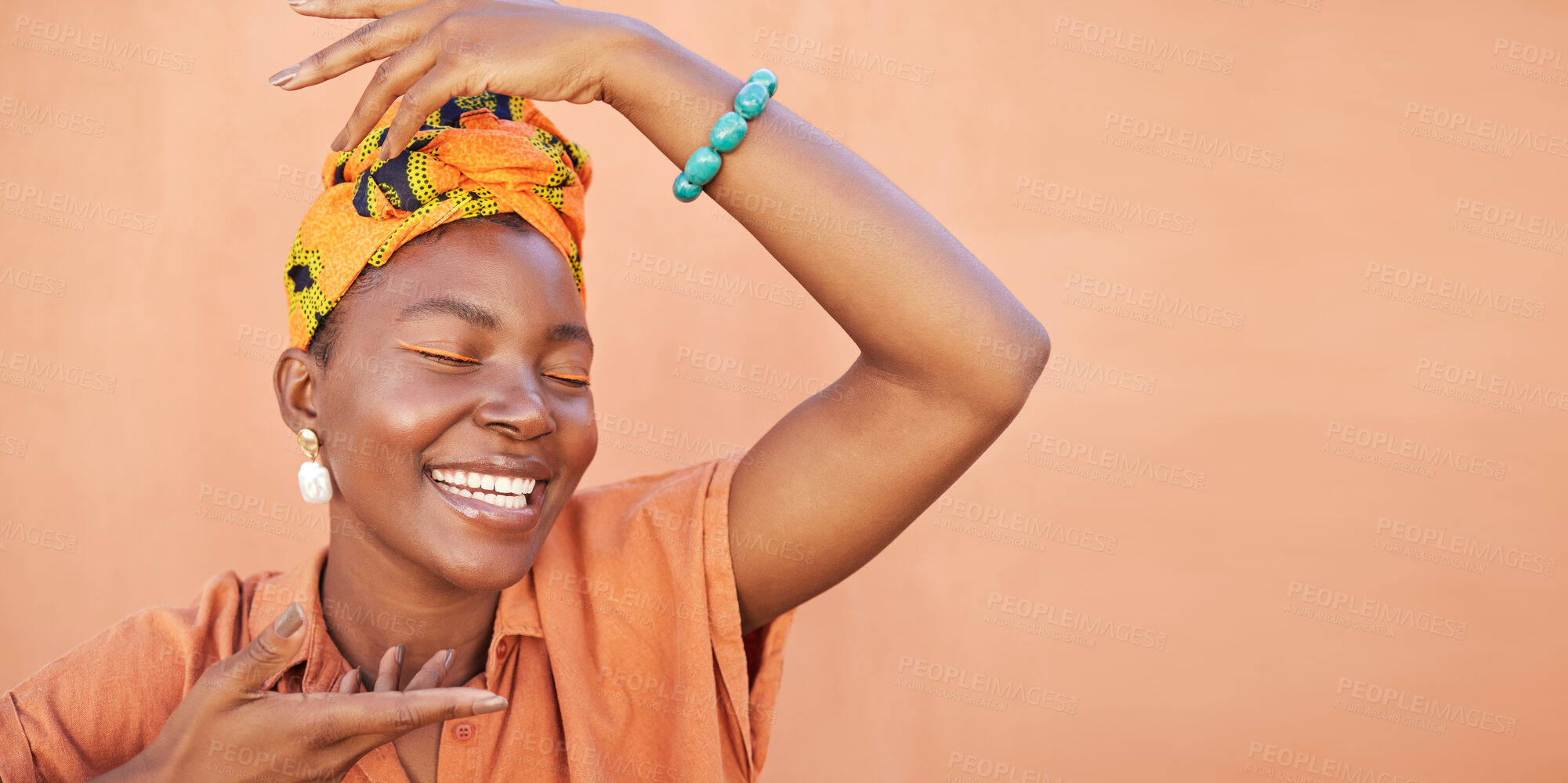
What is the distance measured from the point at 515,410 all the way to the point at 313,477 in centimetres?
35

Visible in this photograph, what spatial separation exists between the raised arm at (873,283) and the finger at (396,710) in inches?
22.0

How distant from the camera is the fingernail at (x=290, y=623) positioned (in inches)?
47.7

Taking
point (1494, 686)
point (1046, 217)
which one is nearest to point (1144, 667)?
point (1494, 686)

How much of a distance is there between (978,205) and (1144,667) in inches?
42.8

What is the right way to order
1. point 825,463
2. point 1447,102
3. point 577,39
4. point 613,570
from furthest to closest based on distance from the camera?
point 1447,102 → point 613,570 → point 825,463 → point 577,39

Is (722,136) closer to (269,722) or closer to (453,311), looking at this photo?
(453,311)

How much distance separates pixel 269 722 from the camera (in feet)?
4.19

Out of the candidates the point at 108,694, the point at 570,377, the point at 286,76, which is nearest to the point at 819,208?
the point at 570,377

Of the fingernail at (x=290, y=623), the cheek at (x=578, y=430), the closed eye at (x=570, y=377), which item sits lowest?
the fingernail at (x=290, y=623)

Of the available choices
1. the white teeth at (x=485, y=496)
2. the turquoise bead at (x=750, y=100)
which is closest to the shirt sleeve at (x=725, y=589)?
the white teeth at (x=485, y=496)

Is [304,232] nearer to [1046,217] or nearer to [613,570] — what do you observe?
[613,570]

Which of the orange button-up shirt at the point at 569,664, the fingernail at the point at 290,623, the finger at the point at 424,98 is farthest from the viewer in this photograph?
the orange button-up shirt at the point at 569,664

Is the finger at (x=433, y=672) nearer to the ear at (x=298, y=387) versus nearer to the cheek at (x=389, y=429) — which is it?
the cheek at (x=389, y=429)

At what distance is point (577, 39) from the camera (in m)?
1.40
